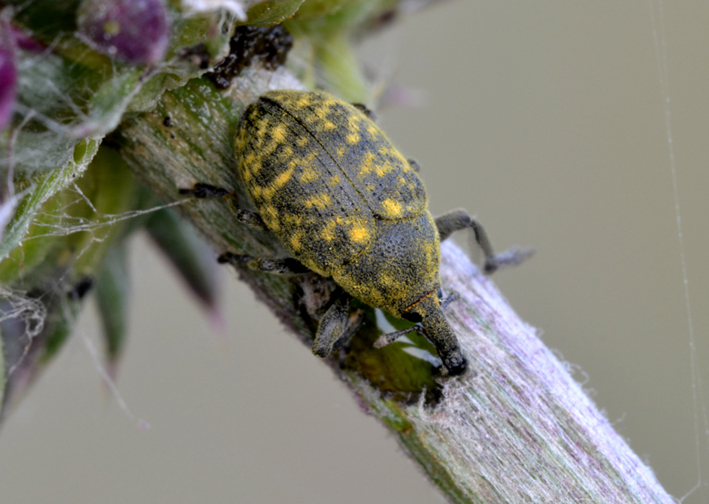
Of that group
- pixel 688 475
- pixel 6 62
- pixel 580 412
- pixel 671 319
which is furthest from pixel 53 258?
pixel 671 319

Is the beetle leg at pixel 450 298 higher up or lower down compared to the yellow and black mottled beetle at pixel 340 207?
lower down

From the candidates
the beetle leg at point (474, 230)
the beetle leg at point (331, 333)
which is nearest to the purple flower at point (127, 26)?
the beetle leg at point (331, 333)

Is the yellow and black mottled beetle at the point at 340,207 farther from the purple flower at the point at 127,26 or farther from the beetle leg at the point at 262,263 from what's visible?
the purple flower at the point at 127,26

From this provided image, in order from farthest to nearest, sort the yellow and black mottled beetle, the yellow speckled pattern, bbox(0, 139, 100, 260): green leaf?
1. the yellow speckled pattern
2. the yellow and black mottled beetle
3. bbox(0, 139, 100, 260): green leaf

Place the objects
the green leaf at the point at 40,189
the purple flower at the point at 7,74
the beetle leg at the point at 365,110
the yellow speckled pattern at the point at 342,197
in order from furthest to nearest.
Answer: the beetle leg at the point at 365,110 < the yellow speckled pattern at the point at 342,197 < the green leaf at the point at 40,189 < the purple flower at the point at 7,74

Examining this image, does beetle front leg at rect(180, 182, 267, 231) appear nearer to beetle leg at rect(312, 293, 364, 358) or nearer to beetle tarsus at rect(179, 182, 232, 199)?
beetle tarsus at rect(179, 182, 232, 199)

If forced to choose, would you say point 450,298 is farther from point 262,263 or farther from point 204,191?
point 204,191

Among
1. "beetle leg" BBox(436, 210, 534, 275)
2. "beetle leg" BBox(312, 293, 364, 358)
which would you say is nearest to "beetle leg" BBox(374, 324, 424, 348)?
"beetle leg" BBox(312, 293, 364, 358)

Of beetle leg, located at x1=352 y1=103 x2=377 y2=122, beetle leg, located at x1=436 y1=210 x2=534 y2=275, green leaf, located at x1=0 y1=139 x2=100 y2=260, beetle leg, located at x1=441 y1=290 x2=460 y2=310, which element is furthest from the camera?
beetle leg, located at x1=436 y1=210 x2=534 y2=275
